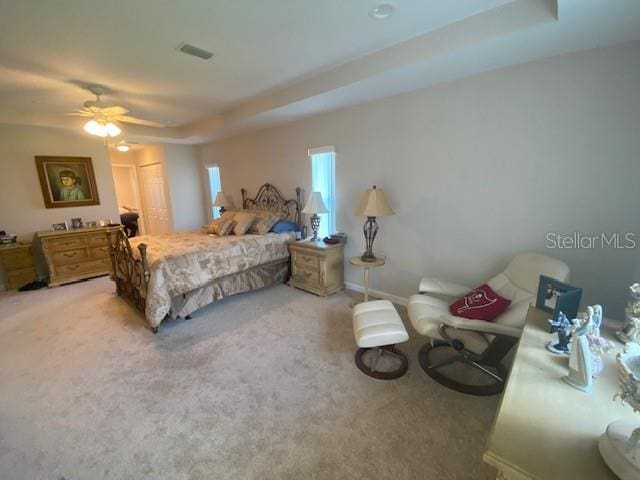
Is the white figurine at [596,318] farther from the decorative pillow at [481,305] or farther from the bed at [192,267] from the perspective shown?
A: the bed at [192,267]

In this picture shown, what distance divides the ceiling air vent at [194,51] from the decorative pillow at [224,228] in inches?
93.5

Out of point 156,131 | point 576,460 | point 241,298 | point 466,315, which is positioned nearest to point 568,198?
point 466,315

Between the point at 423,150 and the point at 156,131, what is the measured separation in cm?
474

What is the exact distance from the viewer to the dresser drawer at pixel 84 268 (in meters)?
4.32

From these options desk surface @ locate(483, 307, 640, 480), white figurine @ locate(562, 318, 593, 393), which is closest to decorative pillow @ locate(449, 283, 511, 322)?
desk surface @ locate(483, 307, 640, 480)

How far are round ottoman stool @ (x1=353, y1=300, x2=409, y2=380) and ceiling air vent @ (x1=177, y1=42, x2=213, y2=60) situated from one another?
264cm

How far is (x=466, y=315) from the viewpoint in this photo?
2.12 m

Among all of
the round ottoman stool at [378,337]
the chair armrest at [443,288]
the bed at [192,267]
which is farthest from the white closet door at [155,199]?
the chair armrest at [443,288]

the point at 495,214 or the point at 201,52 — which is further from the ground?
the point at 201,52

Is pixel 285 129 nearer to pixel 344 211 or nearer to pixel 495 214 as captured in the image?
pixel 344 211

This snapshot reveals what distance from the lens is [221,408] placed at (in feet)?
6.27

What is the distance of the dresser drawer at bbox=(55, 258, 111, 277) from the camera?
4324 mm

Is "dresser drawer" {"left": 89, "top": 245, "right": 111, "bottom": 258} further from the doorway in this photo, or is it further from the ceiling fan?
the doorway

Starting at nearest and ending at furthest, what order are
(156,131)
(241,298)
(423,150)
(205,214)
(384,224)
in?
1. (423,150)
2. (384,224)
3. (241,298)
4. (156,131)
5. (205,214)
